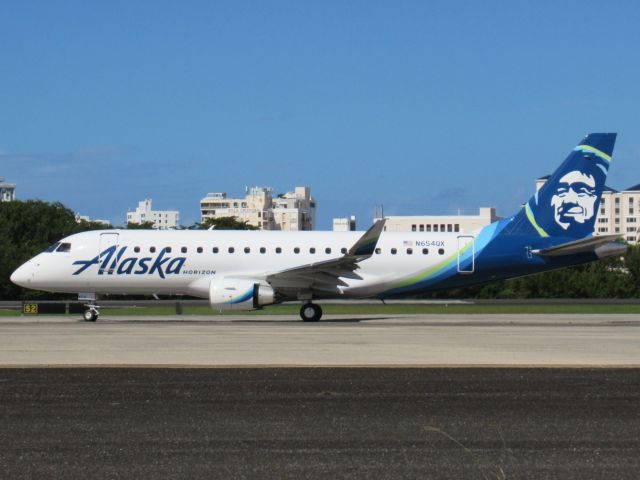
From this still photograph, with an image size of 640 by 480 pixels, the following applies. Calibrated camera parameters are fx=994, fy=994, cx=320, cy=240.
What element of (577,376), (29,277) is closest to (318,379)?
(577,376)

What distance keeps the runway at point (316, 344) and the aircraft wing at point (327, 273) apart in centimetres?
252

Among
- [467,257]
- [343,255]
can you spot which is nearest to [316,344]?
[343,255]

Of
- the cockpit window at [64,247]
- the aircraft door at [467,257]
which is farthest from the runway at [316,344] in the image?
the cockpit window at [64,247]

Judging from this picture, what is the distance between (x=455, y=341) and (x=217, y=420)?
14872mm

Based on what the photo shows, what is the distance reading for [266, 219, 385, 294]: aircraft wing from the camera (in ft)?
121

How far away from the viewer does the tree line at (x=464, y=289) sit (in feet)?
279

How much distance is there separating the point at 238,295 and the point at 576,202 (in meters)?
13.8

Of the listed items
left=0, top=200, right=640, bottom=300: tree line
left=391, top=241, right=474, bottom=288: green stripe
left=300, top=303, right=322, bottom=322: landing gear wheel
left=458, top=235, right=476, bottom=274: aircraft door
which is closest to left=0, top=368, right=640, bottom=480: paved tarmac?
left=300, top=303, right=322, bottom=322: landing gear wheel

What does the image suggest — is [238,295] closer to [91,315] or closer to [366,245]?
[366,245]

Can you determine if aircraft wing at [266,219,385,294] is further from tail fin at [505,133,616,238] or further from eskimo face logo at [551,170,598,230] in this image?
eskimo face logo at [551,170,598,230]

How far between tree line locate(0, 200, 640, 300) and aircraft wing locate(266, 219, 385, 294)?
26.8m

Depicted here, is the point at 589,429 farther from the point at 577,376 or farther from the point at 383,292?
the point at 383,292

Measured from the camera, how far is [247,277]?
3831cm

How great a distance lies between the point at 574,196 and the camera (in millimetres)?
39094
